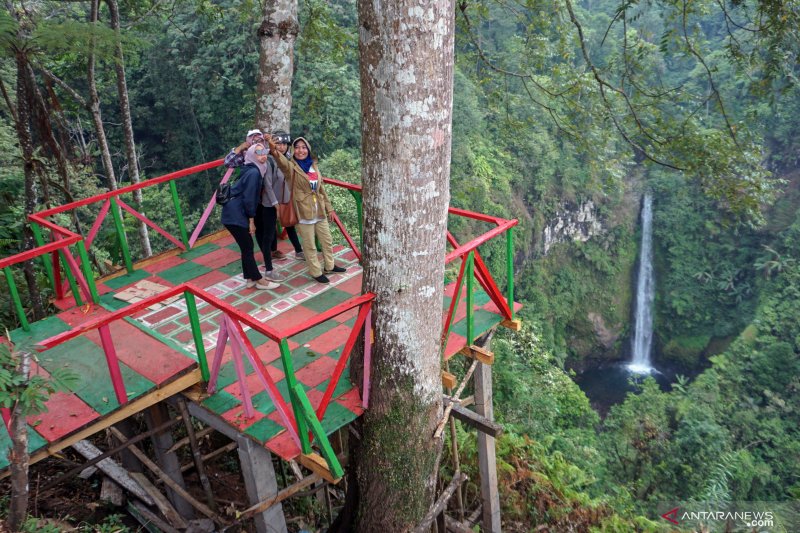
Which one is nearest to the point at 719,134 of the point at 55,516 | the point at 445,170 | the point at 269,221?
the point at 445,170

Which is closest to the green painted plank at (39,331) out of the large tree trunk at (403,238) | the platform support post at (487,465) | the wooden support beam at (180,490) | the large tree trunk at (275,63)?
the wooden support beam at (180,490)

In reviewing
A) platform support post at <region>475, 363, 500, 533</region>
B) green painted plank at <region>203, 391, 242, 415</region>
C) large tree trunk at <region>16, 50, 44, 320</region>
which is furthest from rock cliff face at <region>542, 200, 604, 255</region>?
green painted plank at <region>203, 391, 242, 415</region>

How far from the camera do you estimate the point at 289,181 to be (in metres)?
5.30

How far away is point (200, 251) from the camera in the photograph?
6426 millimetres

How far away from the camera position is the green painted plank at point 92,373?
3.89 meters

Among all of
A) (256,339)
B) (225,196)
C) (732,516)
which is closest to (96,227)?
(225,196)

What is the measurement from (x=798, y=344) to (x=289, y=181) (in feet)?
65.4

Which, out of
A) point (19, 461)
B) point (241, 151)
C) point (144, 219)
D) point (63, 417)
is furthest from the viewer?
point (144, 219)

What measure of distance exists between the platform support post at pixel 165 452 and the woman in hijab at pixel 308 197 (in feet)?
5.99

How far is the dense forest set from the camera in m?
6.82

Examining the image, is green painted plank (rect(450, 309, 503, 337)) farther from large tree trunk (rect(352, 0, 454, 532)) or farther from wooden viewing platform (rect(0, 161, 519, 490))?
large tree trunk (rect(352, 0, 454, 532))

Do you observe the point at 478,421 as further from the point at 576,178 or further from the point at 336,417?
the point at 576,178

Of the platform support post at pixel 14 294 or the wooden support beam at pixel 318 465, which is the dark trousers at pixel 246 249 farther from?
the wooden support beam at pixel 318 465

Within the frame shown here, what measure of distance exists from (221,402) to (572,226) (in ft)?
86.7
